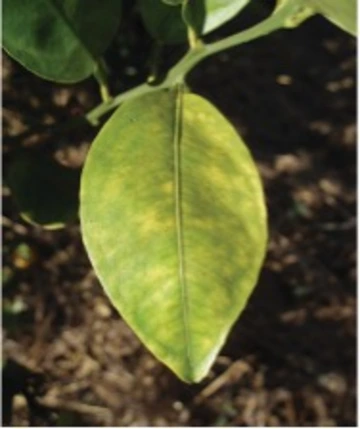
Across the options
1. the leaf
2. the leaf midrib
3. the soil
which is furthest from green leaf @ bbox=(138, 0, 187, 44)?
the soil

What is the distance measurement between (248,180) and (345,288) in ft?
8.10

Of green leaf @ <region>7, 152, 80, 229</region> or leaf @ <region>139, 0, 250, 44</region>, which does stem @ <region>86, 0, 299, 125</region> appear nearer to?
leaf @ <region>139, 0, 250, 44</region>

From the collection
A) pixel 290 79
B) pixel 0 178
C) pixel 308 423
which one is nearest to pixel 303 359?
pixel 308 423

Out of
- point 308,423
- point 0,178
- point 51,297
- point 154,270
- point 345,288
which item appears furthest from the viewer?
point 345,288

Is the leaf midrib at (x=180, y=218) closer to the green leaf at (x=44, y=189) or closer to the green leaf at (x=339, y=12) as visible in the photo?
the green leaf at (x=339, y=12)

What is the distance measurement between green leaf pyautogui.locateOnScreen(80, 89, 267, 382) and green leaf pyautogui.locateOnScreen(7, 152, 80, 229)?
1.18ft

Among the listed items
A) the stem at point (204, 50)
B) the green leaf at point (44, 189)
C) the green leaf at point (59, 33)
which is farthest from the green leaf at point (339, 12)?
the green leaf at point (44, 189)

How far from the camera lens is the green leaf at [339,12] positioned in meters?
0.99

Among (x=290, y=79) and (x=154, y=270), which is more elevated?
(x=154, y=270)

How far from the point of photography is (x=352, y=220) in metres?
3.68

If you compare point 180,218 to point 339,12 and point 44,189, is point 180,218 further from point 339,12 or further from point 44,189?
point 44,189

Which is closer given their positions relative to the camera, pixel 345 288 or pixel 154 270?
pixel 154 270

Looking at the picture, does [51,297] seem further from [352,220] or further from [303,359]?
[352,220]

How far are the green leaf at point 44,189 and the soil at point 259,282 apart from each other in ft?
1.50
